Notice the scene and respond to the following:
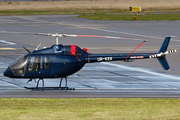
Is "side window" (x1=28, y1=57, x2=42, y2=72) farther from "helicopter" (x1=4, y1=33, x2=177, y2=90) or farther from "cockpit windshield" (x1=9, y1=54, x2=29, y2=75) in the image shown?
"cockpit windshield" (x1=9, y1=54, x2=29, y2=75)

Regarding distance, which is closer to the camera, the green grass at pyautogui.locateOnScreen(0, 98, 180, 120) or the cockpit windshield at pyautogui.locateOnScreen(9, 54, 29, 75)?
the green grass at pyautogui.locateOnScreen(0, 98, 180, 120)

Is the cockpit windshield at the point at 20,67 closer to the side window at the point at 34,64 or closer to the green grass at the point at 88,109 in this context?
the side window at the point at 34,64

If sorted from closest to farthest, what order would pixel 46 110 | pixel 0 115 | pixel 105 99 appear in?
pixel 0 115, pixel 46 110, pixel 105 99

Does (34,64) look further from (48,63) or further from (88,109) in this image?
(88,109)

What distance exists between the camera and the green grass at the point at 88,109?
14.1 meters

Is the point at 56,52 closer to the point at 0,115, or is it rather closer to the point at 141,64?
the point at 0,115

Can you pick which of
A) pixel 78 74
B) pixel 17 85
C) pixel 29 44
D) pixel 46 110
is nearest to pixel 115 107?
pixel 46 110

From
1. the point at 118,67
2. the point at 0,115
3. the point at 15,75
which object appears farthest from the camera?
the point at 118,67

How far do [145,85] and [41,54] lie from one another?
263 inches

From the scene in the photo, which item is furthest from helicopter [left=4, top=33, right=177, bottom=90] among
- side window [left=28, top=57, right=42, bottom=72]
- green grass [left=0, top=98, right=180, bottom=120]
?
green grass [left=0, top=98, right=180, bottom=120]

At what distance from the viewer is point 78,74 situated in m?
25.1

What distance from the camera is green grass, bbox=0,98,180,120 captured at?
46.3 ft

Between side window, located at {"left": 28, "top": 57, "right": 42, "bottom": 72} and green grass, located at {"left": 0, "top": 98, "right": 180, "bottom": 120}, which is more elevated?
side window, located at {"left": 28, "top": 57, "right": 42, "bottom": 72}

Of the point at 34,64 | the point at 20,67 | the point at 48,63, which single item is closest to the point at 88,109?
the point at 48,63
